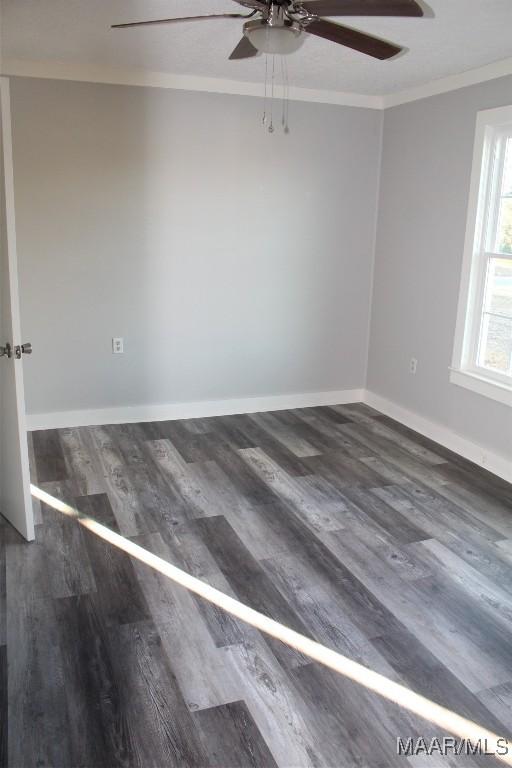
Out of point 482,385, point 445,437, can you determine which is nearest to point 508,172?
point 482,385

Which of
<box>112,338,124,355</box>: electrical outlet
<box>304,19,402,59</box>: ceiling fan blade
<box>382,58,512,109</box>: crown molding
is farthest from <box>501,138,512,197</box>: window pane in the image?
<box>112,338,124,355</box>: electrical outlet

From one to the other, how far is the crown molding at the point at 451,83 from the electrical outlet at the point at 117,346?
2.62m

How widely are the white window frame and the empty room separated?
18mm

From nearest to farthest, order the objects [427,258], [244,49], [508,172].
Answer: [244,49] → [508,172] → [427,258]

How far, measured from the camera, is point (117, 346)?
177 inches

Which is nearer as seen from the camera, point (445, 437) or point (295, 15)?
point (295, 15)

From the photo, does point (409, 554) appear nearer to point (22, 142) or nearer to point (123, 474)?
point (123, 474)

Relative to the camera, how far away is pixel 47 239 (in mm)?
4160

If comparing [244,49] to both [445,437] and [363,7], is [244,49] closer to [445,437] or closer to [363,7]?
[363,7]

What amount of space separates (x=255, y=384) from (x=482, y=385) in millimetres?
1722

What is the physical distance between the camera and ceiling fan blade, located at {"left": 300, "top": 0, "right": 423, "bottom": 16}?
6.69 feet

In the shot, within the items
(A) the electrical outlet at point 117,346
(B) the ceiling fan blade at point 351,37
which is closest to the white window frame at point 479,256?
(B) the ceiling fan blade at point 351,37

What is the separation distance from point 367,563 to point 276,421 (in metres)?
2.02

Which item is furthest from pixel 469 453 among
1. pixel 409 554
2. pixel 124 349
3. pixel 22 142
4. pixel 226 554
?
pixel 22 142
